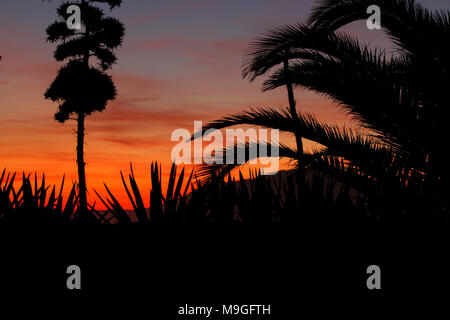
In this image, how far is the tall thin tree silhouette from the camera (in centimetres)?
2098

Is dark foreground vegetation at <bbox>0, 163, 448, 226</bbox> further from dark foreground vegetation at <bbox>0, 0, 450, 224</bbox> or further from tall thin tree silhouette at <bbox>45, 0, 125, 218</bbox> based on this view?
tall thin tree silhouette at <bbox>45, 0, 125, 218</bbox>

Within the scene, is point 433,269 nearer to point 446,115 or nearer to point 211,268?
point 211,268

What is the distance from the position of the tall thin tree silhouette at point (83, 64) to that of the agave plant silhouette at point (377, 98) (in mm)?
14775

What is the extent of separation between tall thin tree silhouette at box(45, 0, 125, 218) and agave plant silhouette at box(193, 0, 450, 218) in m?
14.8

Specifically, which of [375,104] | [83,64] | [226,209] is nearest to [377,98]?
[375,104]

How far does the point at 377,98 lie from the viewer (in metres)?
6.66

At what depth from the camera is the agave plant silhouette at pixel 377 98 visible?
259 inches

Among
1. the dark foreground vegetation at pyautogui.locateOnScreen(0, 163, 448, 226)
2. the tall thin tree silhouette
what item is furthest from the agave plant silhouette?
the tall thin tree silhouette

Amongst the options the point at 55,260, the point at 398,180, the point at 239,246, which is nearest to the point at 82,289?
the point at 55,260

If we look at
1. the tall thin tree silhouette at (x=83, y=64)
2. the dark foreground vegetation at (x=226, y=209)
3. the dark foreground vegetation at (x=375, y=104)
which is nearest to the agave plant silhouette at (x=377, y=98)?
the dark foreground vegetation at (x=375, y=104)

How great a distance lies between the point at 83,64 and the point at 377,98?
16.9 metres

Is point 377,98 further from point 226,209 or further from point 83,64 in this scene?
point 83,64

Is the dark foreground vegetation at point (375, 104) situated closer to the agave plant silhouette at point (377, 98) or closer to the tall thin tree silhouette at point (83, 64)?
the agave plant silhouette at point (377, 98)

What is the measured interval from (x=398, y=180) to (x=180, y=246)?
332 cm
